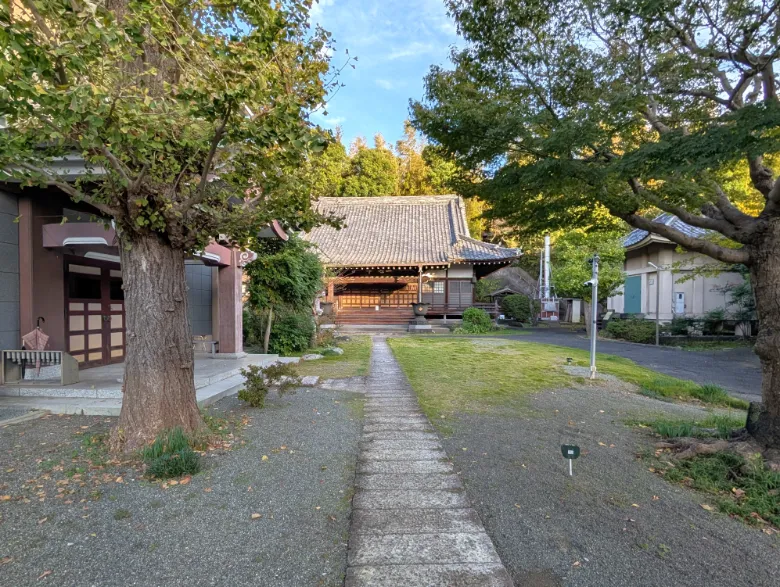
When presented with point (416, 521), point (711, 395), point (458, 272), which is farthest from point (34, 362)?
point (458, 272)

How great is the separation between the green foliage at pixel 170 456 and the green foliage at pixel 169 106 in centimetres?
192

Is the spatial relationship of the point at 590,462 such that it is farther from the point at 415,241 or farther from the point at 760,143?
the point at 415,241

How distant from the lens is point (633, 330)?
55.3 feet

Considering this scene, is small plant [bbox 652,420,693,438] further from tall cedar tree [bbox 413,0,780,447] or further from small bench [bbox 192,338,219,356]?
small bench [bbox 192,338,219,356]

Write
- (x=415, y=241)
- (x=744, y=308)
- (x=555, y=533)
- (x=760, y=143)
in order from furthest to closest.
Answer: (x=415, y=241)
(x=744, y=308)
(x=760, y=143)
(x=555, y=533)

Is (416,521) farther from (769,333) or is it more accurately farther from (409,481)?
(769,333)

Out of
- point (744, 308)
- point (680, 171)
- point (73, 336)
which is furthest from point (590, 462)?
point (744, 308)

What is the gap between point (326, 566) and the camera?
2438 mm

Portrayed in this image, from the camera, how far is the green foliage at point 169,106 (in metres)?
2.65

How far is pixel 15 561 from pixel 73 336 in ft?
21.4

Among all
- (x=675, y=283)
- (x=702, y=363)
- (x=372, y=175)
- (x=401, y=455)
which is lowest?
(x=702, y=363)

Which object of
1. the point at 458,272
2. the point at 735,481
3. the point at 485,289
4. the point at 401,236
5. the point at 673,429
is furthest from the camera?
the point at 485,289

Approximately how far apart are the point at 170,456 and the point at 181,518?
38.6 inches

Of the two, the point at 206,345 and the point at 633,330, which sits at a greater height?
the point at 206,345
